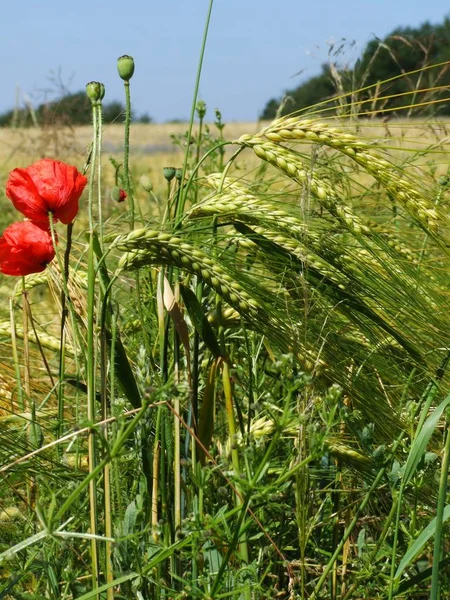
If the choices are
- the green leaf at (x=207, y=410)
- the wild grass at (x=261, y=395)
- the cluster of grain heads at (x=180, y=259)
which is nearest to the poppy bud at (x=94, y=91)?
the wild grass at (x=261, y=395)

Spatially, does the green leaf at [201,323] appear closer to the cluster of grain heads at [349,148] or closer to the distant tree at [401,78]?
the cluster of grain heads at [349,148]

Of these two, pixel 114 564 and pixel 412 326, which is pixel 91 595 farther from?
pixel 412 326

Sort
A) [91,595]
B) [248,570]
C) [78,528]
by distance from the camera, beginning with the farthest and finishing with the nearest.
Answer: [78,528]
[248,570]
[91,595]

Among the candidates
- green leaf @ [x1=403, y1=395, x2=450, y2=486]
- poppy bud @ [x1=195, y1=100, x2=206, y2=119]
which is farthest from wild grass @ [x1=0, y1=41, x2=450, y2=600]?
poppy bud @ [x1=195, y1=100, x2=206, y2=119]

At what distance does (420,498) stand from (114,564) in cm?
42

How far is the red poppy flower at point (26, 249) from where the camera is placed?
3.84 ft

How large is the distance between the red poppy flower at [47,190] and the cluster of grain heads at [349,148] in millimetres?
232

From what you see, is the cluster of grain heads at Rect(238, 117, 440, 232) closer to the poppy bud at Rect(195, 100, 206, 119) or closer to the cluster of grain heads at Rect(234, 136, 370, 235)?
the cluster of grain heads at Rect(234, 136, 370, 235)

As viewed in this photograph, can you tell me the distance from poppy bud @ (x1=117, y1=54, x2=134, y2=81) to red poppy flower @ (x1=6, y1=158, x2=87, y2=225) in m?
0.15

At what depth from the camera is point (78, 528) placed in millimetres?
1343

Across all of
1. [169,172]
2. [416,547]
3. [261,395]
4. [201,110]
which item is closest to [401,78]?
[201,110]

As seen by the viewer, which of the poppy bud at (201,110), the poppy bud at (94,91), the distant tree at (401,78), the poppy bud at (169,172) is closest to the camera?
the poppy bud at (94,91)

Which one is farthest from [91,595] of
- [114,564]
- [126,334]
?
[126,334]

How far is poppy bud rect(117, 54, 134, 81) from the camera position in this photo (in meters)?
1.16
